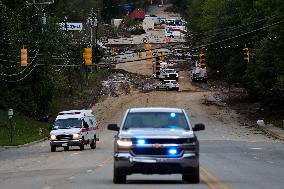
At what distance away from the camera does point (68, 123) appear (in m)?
50.5

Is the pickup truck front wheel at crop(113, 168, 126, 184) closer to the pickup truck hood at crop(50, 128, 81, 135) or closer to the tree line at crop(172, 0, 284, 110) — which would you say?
the pickup truck hood at crop(50, 128, 81, 135)

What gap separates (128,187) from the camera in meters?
21.3

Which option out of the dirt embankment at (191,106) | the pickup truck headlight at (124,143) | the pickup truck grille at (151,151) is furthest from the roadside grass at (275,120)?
the pickup truck headlight at (124,143)

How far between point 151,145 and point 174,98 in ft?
252

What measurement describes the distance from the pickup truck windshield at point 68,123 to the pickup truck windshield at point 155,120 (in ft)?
89.0

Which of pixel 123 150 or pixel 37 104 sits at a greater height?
pixel 123 150

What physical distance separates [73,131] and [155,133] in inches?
1067

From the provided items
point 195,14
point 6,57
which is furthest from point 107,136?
point 195,14

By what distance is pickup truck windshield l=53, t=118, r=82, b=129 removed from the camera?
50.1m

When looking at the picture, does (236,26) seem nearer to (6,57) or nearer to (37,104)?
(37,104)

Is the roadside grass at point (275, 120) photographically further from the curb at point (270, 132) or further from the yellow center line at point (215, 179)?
the yellow center line at point (215, 179)

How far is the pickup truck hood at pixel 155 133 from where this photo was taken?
71.8 feet

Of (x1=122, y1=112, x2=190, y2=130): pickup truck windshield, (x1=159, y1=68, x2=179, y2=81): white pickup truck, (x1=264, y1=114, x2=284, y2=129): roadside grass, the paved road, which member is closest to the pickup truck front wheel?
the paved road

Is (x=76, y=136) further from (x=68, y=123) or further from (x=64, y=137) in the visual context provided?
(x=68, y=123)
